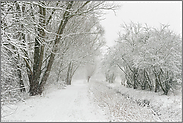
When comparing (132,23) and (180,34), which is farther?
(132,23)

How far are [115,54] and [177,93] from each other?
21.0 ft

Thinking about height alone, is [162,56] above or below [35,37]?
below

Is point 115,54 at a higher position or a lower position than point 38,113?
higher

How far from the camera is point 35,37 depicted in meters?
5.37

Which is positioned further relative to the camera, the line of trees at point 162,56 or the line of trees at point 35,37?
the line of trees at point 162,56

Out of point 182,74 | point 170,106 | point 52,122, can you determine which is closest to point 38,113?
point 52,122

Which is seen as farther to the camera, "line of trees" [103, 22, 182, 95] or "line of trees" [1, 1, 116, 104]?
"line of trees" [103, 22, 182, 95]

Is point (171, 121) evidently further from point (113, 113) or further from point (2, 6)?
point (2, 6)

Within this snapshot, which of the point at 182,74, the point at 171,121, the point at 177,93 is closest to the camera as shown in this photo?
the point at 171,121

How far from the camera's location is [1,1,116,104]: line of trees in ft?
15.0

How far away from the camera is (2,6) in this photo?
14.9ft

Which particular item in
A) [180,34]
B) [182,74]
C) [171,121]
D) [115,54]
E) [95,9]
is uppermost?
[95,9]

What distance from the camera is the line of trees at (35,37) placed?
456 centimetres

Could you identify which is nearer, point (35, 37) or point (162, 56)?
point (35, 37)
